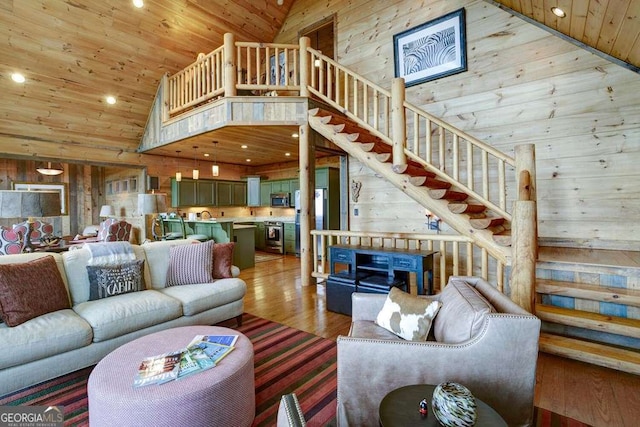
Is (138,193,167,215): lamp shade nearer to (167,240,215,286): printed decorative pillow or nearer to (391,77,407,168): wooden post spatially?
(167,240,215,286): printed decorative pillow

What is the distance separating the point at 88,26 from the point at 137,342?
5.31 m

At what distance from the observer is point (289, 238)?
795cm

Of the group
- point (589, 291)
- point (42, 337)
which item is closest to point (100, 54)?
point (42, 337)

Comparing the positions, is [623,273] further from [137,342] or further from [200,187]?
[200,187]

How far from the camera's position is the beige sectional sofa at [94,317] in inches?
80.0

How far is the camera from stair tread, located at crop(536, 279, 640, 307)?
2438 mm

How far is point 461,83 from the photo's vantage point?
442 centimetres

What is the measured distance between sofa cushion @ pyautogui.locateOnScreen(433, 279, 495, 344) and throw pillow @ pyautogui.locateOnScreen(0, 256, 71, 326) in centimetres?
282

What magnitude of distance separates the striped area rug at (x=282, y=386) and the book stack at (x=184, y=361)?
455 millimetres

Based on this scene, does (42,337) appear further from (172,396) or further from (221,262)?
(221,262)

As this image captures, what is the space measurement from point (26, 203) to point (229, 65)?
126 inches

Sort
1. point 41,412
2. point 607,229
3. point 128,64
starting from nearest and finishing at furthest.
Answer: point 41,412, point 607,229, point 128,64

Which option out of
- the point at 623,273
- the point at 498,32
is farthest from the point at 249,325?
the point at 498,32

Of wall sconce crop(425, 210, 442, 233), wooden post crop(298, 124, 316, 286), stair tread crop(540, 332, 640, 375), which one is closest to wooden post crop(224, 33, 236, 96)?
wooden post crop(298, 124, 316, 286)
